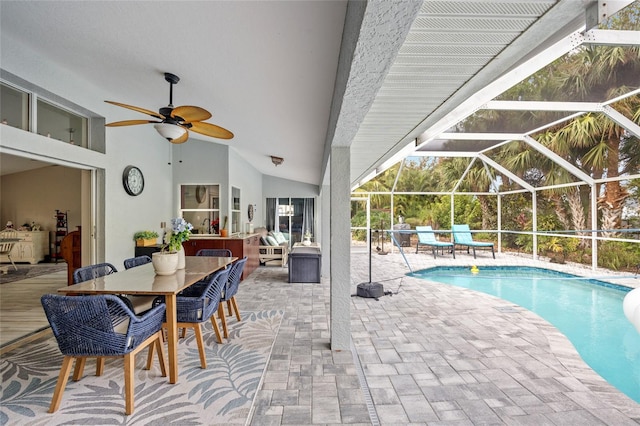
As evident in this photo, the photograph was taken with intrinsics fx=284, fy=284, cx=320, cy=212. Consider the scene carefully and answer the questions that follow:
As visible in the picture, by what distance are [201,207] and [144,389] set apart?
4.55 m

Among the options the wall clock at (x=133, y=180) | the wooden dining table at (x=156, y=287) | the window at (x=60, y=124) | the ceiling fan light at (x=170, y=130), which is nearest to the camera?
the wooden dining table at (x=156, y=287)

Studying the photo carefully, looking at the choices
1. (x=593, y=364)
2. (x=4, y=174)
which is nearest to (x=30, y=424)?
(x=593, y=364)

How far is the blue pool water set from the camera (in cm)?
286

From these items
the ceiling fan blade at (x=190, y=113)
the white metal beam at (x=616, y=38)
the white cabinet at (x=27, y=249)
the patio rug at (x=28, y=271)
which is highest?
the white metal beam at (x=616, y=38)

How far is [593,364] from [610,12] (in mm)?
3139

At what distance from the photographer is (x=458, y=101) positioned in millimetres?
2258

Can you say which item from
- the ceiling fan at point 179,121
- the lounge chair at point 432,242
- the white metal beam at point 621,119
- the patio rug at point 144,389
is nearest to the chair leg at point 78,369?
the patio rug at point 144,389

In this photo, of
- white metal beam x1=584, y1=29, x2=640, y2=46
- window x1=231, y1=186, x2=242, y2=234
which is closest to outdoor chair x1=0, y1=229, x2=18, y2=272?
window x1=231, y1=186, x2=242, y2=234

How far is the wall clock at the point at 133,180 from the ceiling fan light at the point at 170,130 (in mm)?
2426

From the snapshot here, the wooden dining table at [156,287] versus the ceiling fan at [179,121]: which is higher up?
Answer: the ceiling fan at [179,121]

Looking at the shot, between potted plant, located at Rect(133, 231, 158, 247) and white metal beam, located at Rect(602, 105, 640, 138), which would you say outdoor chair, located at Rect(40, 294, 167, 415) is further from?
white metal beam, located at Rect(602, 105, 640, 138)

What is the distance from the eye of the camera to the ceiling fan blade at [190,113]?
260cm

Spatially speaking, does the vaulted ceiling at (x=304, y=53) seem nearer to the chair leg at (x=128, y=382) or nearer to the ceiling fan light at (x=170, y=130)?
the ceiling fan light at (x=170, y=130)

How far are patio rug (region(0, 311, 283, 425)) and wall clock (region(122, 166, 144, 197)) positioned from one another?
2594mm
